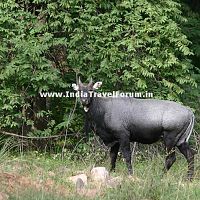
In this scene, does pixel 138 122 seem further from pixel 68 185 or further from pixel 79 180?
pixel 68 185

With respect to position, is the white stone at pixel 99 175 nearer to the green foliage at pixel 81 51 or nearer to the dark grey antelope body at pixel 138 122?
the dark grey antelope body at pixel 138 122

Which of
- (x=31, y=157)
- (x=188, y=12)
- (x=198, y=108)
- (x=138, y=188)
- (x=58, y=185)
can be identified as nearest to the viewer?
(x=138, y=188)

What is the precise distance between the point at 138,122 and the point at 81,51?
2616 mm

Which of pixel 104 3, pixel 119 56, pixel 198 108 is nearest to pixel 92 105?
pixel 119 56

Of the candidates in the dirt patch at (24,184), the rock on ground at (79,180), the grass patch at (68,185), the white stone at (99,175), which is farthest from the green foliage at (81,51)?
the dirt patch at (24,184)

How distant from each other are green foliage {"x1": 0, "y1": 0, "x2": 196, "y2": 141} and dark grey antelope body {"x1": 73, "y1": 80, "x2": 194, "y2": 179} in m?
1.61

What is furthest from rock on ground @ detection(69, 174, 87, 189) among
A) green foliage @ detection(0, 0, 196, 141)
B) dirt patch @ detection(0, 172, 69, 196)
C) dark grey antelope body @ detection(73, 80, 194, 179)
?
green foliage @ detection(0, 0, 196, 141)

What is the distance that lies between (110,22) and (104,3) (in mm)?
456

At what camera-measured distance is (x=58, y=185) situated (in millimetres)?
8516

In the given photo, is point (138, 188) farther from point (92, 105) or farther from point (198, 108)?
point (198, 108)

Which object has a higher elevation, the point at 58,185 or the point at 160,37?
the point at 160,37

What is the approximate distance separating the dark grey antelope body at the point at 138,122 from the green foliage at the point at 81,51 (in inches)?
63.3

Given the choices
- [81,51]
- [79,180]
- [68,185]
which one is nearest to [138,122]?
[79,180]

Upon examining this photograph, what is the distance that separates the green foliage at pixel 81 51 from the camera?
1212cm
